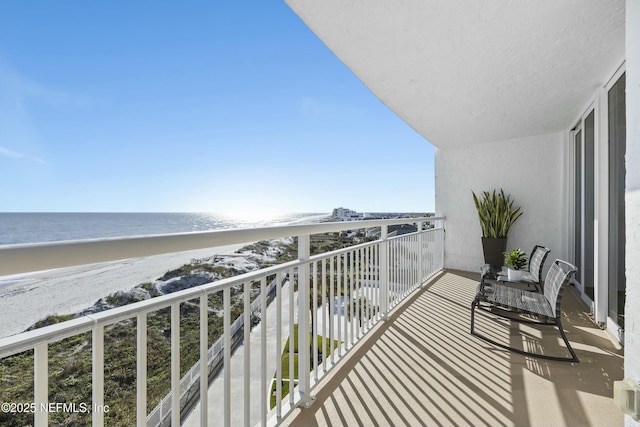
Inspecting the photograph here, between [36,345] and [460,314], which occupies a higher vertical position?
[36,345]

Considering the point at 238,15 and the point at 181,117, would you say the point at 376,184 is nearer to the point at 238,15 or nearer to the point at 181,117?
the point at 181,117

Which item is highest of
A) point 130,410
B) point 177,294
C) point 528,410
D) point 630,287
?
point 177,294

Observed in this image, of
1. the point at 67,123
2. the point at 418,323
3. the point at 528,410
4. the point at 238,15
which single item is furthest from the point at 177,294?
the point at 67,123

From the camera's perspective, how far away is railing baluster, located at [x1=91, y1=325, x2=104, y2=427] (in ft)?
2.40

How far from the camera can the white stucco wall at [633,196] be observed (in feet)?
4.63

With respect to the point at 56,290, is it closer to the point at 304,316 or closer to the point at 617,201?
the point at 304,316

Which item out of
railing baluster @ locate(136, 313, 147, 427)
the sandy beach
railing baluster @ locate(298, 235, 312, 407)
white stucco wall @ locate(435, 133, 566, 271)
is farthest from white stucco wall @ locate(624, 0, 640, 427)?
white stucco wall @ locate(435, 133, 566, 271)

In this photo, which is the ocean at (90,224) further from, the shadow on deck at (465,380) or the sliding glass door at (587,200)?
the shadow on deck at (465,380)

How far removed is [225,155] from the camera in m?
30.8

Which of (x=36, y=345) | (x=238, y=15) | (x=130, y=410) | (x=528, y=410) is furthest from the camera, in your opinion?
(x=238, y=15)

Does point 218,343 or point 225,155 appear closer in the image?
point 218,343

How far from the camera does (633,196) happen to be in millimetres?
1487

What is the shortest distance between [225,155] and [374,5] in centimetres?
3093

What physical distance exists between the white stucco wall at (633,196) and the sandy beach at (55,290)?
2093 mm
